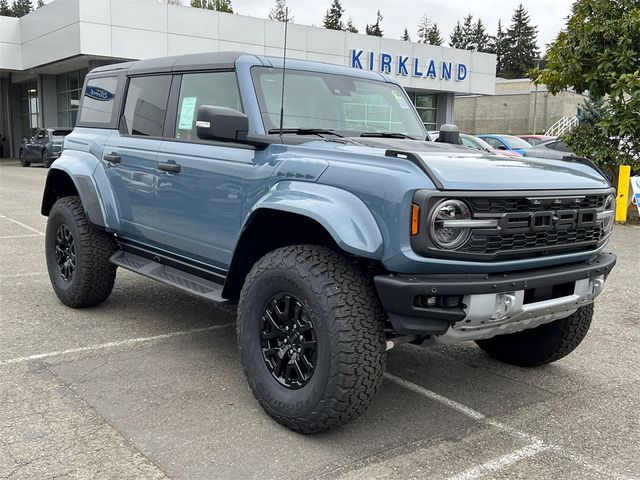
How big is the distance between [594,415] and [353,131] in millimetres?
2255

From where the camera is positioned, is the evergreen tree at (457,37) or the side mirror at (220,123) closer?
the side mirror at (220,123)

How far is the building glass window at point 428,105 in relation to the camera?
3406 centimetres

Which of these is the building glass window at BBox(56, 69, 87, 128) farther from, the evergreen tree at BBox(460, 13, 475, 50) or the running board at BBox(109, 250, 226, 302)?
the evergreen tree at BBox(460, 13, 475, 50)

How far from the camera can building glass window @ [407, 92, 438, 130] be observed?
3406 cm

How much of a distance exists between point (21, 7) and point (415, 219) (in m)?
122

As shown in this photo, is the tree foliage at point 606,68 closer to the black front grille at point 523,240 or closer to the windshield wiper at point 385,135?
the windshield wiper at point 385,135

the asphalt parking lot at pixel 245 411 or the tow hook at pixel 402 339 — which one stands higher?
the tow hook at pixel 402 339

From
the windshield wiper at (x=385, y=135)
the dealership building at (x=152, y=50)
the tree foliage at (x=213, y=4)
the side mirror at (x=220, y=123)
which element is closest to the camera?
the side mirror at (x=220, y=123)

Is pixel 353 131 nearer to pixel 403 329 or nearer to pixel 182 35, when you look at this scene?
pixel 403 329

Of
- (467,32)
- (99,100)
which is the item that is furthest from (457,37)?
(99,100)

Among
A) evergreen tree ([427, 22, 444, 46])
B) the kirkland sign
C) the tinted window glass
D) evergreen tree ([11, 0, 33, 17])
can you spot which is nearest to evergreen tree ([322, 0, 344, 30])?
evergreen tree ([427, 22, 444, 46])

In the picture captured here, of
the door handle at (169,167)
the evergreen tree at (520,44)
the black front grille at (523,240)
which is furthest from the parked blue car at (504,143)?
the evergreen tree at (520,44)

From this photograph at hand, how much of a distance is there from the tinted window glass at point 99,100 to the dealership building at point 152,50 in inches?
551

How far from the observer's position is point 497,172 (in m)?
3.21
